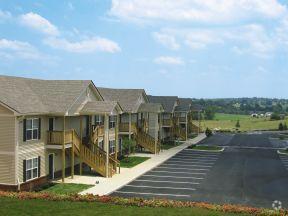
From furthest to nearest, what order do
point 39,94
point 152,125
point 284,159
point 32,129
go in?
point 152,125 → point 284,159 → point 39,94 → point 32,129

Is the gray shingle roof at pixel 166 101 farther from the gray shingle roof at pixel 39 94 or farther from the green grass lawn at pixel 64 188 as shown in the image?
the green grass lawn at pixel 64 188

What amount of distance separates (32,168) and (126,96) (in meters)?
23.2

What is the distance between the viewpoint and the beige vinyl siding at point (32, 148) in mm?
28922

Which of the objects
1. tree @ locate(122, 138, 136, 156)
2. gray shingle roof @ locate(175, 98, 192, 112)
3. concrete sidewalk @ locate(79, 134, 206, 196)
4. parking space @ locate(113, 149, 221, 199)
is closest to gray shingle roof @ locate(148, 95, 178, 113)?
gray shingle roof @ locate(175, 98, 192, 112)

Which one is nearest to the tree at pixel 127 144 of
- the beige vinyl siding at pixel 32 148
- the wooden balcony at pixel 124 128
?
the wooden balcony at pixel 124 128

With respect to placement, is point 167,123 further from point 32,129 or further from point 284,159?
point 32,129

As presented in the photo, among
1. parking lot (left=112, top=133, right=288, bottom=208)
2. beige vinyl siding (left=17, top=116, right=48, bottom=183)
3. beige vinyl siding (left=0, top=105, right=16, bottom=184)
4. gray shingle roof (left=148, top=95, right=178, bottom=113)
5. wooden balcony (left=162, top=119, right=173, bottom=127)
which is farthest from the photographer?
gray shingle roof (left=148, top=95, right=178, bottom=113)

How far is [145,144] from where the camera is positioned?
5241cm

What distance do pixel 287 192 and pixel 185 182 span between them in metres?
7.32

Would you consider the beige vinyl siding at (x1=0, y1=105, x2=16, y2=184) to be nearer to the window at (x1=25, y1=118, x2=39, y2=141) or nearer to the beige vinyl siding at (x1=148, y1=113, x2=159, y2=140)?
the window at (x1=25, y1=118, x2=39, y2=141)

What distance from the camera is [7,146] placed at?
93.7 feet

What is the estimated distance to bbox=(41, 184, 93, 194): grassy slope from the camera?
29267 mm

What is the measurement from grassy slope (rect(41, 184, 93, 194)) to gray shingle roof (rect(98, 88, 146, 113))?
61.9 ft

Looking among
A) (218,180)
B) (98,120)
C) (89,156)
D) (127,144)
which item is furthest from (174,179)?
(127,144)
